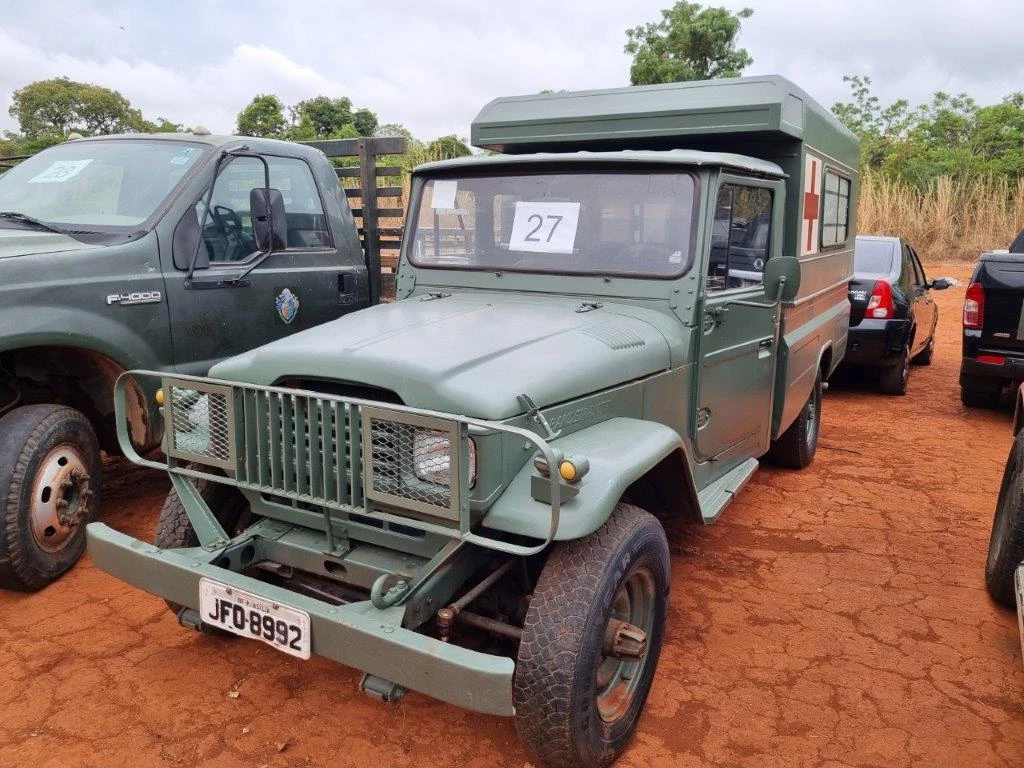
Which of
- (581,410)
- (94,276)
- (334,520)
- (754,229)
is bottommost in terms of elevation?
(334,520)

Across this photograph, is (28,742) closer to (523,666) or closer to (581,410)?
(523,666)

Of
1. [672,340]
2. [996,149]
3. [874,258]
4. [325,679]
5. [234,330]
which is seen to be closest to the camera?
[325,679]

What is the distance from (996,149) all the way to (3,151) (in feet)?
111

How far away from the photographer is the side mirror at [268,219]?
4.75 meters

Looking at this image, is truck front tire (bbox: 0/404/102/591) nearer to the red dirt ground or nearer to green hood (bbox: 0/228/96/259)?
the red dirt ground

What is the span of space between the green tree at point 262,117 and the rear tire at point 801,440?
30013 mm

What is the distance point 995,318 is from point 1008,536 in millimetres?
3823

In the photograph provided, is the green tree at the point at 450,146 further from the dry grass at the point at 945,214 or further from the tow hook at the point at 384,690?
the tow hook at the point at 384,690

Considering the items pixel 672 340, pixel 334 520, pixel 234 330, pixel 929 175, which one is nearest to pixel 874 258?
pixel 672 340

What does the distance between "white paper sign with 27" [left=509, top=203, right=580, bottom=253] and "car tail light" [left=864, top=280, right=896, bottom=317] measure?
5.35 meters

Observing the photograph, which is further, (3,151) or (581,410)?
(3,151)

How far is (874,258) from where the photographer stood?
28.1 ft

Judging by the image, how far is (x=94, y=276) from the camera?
4098 mm

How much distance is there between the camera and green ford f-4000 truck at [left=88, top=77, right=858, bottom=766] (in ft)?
8.07
